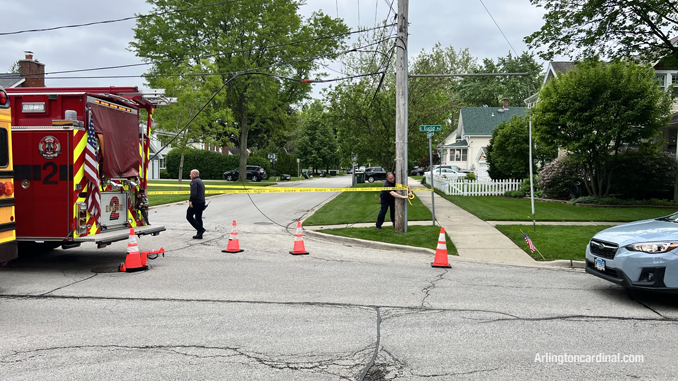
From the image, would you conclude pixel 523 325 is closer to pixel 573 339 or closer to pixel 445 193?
pixel 573 339

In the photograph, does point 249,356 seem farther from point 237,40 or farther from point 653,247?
point 237,40

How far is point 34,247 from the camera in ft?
31.7

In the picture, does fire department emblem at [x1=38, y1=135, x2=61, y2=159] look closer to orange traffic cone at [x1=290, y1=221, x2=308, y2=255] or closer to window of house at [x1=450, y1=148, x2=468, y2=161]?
orange traffic cone at [x1=290, y1=221, x2=308, y2=255]

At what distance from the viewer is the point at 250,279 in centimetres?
803

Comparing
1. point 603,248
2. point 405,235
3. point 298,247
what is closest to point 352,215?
point 405,235

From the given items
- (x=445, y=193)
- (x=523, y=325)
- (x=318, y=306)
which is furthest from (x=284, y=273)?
(x=445, y=193)

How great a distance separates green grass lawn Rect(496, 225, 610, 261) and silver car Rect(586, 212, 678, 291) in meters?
3.15

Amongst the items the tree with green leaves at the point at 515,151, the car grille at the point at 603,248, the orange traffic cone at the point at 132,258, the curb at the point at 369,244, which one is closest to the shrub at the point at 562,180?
A: the tree with green leaves at the point at 515,151

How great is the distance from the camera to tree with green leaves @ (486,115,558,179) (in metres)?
26.9

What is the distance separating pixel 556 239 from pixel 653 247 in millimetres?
5488

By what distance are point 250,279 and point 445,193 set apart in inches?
812

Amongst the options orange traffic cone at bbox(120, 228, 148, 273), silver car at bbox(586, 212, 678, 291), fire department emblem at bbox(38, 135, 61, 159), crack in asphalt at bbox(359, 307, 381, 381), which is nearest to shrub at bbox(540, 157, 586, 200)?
silver car at bbox(586, 212, 678, 291)

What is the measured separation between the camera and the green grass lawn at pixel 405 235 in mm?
11654

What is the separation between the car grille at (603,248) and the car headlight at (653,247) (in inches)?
9.5
